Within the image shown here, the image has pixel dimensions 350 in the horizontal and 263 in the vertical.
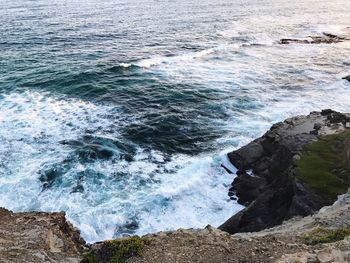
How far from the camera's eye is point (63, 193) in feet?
85.8

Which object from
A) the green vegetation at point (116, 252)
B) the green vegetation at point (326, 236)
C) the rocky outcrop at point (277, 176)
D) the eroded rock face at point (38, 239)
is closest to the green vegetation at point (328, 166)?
the rocky outcrop at point (277, 176)

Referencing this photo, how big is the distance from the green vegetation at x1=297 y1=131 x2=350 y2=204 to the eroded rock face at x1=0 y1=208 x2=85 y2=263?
12.6 metres

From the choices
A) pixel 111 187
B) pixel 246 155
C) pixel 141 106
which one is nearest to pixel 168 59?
pixel 141 106

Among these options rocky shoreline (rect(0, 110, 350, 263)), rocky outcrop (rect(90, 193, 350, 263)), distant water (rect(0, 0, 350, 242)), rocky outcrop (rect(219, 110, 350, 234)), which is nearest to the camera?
rocky outcrop (rect(90, 193, 350, 263))

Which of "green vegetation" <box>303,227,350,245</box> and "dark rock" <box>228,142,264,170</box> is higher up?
"green vegetation" <box>303,227,350,245</box>

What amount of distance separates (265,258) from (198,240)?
9.11ft

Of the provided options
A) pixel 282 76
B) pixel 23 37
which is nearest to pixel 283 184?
pixel 282 76

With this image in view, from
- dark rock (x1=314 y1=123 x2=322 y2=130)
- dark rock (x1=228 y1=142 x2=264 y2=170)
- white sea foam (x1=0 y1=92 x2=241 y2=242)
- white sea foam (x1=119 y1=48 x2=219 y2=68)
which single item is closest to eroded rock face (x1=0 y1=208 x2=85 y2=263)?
white sea foam (x1=0 y1=92 x2=241 y2=242)

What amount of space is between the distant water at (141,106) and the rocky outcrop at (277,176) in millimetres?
1557

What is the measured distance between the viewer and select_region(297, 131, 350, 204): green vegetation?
21.3m

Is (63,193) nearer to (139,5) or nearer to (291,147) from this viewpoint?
(291,147)

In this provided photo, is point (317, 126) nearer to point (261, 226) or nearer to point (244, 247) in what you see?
point (261, 226)

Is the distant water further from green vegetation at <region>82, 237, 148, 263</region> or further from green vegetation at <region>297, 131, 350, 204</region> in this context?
green vegetation at <region>82, 237, 148, 263</region>

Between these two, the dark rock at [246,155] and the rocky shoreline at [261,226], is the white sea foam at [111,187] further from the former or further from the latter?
the rocky shoreline at [261,226]
